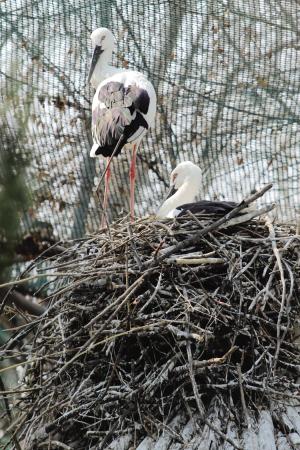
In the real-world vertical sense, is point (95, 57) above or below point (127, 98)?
above

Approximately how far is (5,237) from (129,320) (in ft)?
3.67

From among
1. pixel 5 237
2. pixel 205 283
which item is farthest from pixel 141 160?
pixel 205 283

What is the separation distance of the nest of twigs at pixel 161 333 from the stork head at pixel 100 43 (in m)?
2.15

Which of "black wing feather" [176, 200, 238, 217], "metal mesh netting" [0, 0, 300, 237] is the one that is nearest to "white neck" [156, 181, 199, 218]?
"metal mesh netting" [0, 0, 300, 237]

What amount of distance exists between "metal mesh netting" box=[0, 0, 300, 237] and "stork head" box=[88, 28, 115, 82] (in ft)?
0.85

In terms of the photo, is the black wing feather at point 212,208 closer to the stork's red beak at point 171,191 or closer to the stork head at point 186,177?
the stork head at point 186,177

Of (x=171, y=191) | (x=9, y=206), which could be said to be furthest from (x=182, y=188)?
Result: (x=9, y=206)

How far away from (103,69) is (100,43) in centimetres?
17

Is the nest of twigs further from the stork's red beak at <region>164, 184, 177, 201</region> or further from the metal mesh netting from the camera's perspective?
the metal mesh netting

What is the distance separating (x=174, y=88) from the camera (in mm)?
7508

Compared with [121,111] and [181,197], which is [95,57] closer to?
[121,111]

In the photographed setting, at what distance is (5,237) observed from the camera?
5629 mm

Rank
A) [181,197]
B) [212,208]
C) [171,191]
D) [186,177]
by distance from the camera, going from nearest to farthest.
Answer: [212,208]
[181,197]
[186,177]
[171,191]

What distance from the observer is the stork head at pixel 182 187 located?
21.9 ft
